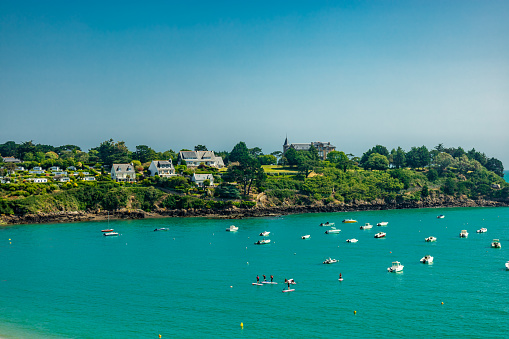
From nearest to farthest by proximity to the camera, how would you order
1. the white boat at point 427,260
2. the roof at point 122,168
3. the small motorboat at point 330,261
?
the white boat at point 427,260 → the small motorboat at point 330,261 → the roof at point 122,168

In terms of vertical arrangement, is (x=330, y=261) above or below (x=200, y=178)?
below

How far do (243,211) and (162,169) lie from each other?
42.6 meters

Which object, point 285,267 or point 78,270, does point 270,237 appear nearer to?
point 285,267

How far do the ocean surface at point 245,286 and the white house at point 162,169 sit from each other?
201 ft

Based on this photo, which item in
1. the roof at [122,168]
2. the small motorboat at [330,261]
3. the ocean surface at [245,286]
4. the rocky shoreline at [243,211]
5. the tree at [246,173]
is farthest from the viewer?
the roof at [122,168]

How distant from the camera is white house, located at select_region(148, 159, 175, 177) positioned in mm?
170125

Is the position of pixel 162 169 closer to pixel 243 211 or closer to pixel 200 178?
pixel 200 178

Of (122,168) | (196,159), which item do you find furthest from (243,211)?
(196,159)

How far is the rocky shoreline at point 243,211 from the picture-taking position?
128 m

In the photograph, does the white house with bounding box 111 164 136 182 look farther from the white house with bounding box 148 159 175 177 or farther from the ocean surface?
the ocean surface

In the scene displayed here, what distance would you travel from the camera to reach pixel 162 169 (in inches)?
6732

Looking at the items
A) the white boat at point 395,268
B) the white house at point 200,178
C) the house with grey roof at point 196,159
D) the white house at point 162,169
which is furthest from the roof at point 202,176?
the white boat at point 395,268

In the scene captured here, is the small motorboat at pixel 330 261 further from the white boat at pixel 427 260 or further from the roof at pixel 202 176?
the roof at pixel 202 176

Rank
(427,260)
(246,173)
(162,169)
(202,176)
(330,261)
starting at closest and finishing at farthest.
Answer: (427,260)
(330,261)
(246,173)
(202,176)
(162,169)
